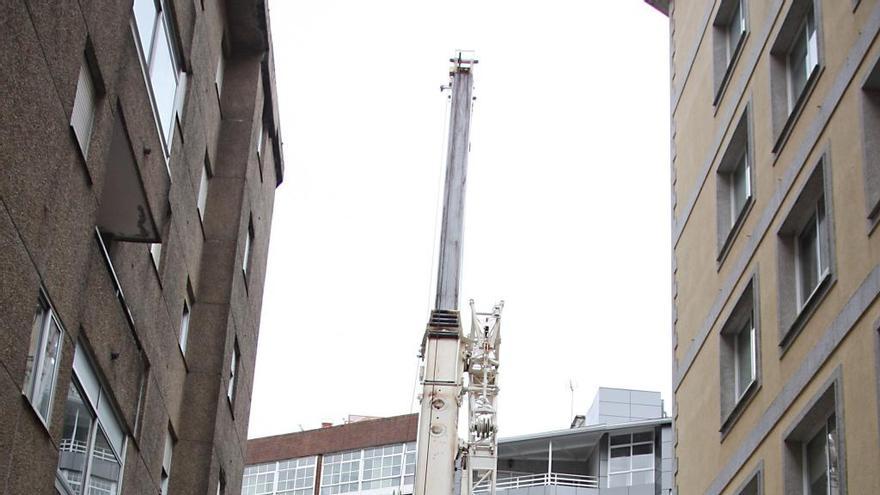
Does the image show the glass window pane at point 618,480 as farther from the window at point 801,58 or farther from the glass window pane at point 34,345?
the glass window pane at point 34,345

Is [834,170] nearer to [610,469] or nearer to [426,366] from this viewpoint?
[426,366]

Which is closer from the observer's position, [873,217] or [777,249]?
[873,217]

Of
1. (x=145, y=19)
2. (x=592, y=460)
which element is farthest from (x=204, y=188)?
(x=592, y=460)

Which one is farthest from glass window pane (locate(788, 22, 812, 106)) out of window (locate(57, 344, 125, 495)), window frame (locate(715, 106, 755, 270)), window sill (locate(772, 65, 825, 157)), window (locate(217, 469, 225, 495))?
window (locate(217, 469, 225, 495))

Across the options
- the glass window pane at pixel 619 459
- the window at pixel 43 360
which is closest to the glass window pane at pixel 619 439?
the glass window pane at pixel 619 459

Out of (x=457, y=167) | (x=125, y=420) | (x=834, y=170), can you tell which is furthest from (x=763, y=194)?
(x=457, y=167)

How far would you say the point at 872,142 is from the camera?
65.2 feet

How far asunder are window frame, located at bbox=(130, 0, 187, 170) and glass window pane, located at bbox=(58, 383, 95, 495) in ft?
16.3

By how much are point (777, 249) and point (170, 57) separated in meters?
11.1

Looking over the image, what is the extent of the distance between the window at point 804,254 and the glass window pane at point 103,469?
36.3ft

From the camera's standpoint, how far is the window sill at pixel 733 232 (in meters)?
26.3

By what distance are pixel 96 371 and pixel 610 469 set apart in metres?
43.6

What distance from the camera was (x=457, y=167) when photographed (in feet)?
140

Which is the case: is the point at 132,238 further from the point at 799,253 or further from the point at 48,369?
the point at 799,253
